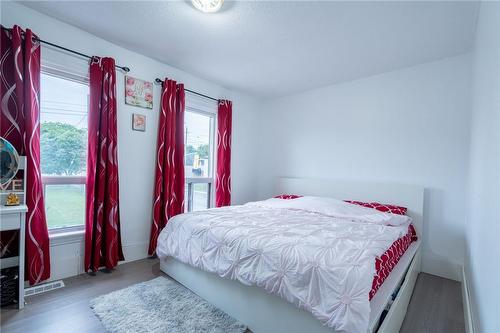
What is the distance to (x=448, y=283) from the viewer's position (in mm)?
2512

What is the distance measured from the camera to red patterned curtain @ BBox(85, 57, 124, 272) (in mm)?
2418

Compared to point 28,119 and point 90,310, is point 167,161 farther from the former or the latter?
point 90,310

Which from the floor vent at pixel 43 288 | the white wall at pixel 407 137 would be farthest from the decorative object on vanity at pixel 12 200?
the white wall at pixel 407 137

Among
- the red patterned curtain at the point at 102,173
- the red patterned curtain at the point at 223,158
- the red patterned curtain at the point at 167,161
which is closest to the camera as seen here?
the red patterned curtain at the point at 102,173

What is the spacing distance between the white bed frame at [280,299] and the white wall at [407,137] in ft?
0.75

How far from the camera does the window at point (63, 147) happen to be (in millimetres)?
2305

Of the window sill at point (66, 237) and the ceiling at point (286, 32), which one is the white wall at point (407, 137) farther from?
the window sill at point (66, 237)

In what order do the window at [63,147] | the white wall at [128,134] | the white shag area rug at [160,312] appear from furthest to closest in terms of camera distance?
1. the window at [63,147]
2. the white wall at [128,134]
3. the white shag area rug at [160,312]

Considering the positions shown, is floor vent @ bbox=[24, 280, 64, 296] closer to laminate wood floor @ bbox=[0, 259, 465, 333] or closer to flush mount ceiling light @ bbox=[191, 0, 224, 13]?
laminate wood floor @ bbox=[0, 259, 465, 333]

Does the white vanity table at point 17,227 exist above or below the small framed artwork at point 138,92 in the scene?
below

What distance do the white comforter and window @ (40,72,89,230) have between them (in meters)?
1.02

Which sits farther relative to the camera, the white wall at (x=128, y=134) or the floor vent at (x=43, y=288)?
the white wall at (x=128, y=134)

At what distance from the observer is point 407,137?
117 inches

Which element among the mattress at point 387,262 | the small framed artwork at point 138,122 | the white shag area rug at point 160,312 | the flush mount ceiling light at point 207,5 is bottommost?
the white shag area rug at point 160,312
